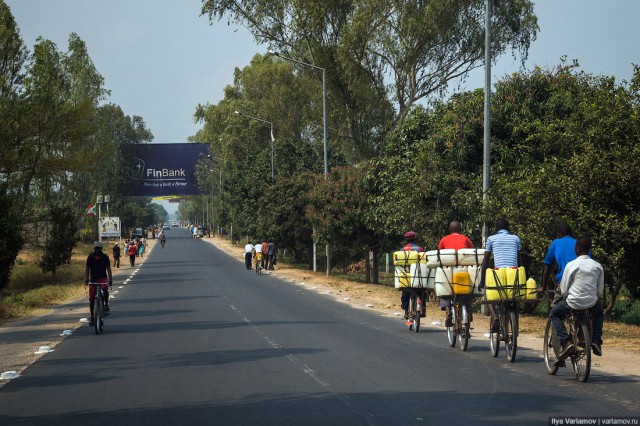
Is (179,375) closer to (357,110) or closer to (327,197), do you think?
(327,197)

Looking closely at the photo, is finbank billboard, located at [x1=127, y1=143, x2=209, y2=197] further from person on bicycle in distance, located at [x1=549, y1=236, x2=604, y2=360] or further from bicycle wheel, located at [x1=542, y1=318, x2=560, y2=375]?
person on bicycle in distance, located at [x1=549, y1=236, x2=604, y2=360]

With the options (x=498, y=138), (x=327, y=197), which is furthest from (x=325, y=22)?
(x=498, y=138)

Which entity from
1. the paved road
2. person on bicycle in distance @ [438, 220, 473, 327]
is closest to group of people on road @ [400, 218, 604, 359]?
the paved road

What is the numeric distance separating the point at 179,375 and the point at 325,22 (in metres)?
36.1

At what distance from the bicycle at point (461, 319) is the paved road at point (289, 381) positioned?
0.93 ft

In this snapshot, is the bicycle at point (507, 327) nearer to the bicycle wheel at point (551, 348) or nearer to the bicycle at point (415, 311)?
the bicycle wheel at point (551, 348)

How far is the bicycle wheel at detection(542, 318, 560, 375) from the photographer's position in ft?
38.7

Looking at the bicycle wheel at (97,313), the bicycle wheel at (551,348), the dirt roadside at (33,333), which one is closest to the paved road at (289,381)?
the bicycle wheel at (551,348)

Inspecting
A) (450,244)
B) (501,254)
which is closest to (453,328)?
(450,244)

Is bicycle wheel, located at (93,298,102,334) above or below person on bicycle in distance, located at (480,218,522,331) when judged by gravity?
below

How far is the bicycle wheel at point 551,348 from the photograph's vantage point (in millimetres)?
11797

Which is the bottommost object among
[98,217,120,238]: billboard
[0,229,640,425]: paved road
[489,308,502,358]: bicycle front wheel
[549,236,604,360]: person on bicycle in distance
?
[0,229,640,425]: paved road

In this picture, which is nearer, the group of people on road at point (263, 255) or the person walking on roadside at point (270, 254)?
the group of people on road at point (263, 255)

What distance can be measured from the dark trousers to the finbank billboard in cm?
8161
